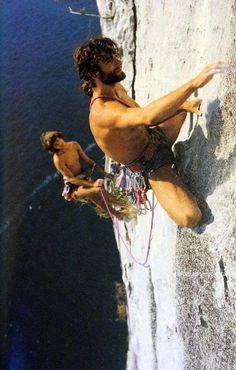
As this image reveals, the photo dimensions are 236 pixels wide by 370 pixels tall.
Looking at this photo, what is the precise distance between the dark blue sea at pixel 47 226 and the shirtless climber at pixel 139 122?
13.7ft

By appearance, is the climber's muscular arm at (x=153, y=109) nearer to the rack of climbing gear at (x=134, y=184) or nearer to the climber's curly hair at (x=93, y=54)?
the climber's curly hair at (x=93, y=54)

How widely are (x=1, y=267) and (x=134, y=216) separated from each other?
381cm

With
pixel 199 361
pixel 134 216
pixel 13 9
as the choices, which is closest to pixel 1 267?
pixel 134 216

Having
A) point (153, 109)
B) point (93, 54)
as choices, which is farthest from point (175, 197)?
point (93, 54)

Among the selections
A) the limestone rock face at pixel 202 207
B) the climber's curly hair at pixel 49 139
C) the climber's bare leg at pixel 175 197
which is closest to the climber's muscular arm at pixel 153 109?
the limestone rock face at pixel 202 207

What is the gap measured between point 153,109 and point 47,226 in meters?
5.40

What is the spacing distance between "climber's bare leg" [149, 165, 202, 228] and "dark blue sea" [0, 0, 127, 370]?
4143mm

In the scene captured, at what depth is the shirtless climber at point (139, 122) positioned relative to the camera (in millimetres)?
1993

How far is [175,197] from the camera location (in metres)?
2.34

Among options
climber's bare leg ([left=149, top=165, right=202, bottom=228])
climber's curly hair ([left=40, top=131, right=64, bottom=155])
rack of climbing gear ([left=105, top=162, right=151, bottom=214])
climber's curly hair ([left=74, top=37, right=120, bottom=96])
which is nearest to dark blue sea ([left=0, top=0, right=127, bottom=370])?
climber's curly hair ([left=40, top=131, right=64, bottom=155])

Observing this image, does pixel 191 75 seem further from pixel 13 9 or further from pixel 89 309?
pixel 13 9

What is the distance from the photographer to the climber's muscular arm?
76.7 inches

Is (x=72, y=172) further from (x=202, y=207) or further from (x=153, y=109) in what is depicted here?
(x=153, y=109)

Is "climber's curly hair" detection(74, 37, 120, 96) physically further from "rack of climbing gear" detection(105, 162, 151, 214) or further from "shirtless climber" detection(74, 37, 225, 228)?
"rack of climbing gear" detection(105, 162, 151, 214)
